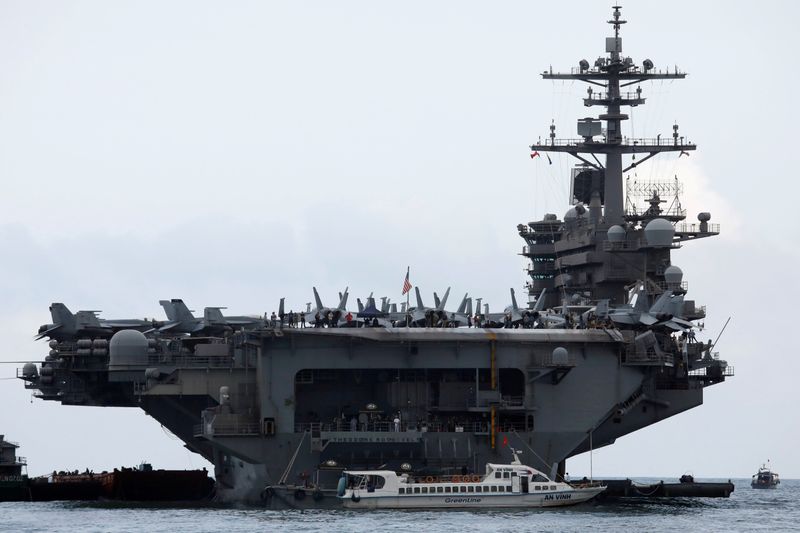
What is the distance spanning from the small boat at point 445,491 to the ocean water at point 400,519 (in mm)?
289

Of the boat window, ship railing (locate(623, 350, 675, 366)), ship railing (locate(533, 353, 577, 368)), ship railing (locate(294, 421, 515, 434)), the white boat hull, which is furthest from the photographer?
ship railing (locate(623, 350, 675, 366))

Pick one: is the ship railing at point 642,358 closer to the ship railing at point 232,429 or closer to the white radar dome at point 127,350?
the ship railing at point 232,429

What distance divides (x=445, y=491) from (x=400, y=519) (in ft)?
9.02

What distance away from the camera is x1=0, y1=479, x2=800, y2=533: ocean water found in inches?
1831

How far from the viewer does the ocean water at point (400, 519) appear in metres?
46.5

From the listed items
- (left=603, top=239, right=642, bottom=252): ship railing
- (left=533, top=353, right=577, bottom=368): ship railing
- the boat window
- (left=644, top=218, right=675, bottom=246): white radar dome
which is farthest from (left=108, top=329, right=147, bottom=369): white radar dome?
(left=644, top=218, right=675, bottom=246): white radar dome

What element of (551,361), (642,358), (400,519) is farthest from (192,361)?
(642,358)

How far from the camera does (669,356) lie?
5656 cm

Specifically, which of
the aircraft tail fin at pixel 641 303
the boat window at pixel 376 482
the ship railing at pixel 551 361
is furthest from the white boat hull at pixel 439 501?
the aircraft tail fin at pixel 641 303

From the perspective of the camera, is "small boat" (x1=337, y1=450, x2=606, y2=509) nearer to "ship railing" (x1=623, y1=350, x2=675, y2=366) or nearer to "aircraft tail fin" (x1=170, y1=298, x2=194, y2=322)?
"ship railing" (x1=623, y1=350, x2=675, y2=366)

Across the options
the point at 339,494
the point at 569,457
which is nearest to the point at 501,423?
the point at 569,457

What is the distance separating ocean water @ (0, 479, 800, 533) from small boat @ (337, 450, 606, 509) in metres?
0.29

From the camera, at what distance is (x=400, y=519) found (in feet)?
159

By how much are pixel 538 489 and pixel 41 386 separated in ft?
62.5
